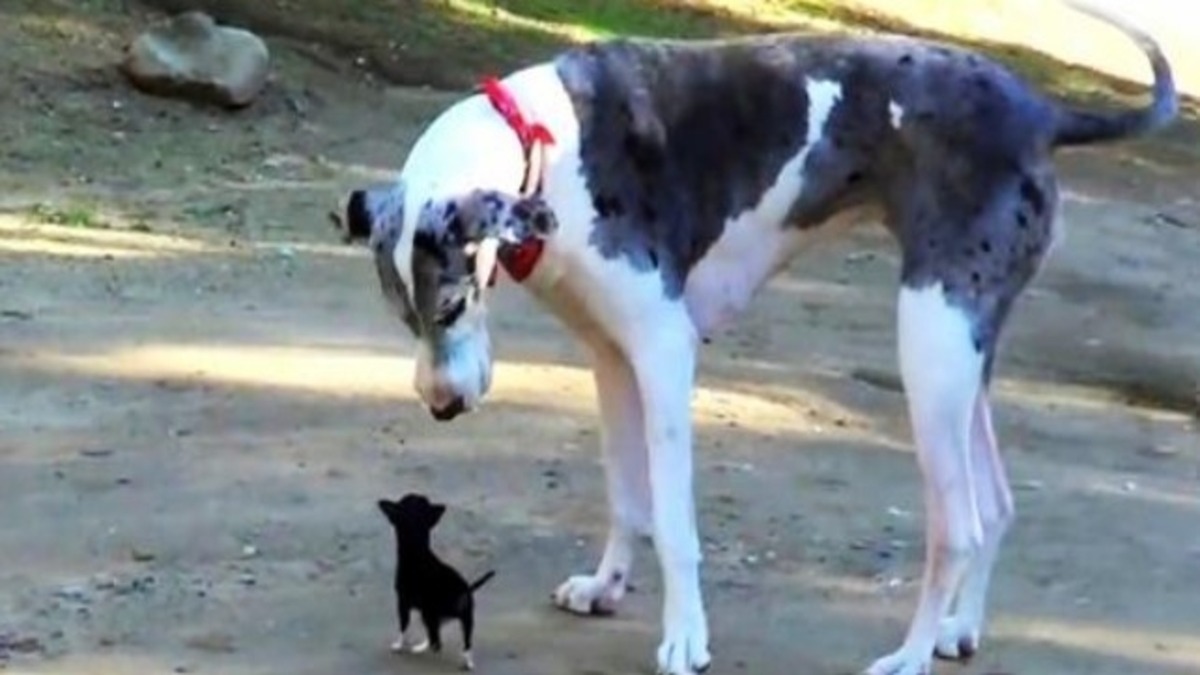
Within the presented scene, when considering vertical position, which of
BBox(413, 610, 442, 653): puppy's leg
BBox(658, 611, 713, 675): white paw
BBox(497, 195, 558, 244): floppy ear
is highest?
BBox(497, 195, 558, 244): floppy ear

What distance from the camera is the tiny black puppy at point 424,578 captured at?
5.95m

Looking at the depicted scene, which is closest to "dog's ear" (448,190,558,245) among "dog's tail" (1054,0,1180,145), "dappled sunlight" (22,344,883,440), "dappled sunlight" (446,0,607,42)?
"dog's tail" (1054,0,1180,145)

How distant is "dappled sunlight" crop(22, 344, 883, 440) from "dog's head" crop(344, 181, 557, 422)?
297 centimetres

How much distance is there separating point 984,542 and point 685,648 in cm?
81

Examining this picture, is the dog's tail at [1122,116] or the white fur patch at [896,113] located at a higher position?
the dog's tail at [1122,116]

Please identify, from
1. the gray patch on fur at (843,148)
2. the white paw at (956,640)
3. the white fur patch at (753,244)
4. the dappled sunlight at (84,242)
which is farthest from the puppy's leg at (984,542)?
the dappled sunlight at (84,242)

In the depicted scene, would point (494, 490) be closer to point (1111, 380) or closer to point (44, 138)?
point (1111, 380)

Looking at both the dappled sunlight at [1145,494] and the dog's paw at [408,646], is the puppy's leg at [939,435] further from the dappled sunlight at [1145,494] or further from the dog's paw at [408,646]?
the dappled sunlight at [1145,494]

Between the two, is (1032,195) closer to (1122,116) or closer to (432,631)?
(1122,116)

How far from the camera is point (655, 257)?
19.7 feet

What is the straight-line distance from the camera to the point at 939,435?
6.12 metres

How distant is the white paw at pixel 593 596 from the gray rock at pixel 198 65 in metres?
7.93

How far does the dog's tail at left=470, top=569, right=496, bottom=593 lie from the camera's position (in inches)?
249

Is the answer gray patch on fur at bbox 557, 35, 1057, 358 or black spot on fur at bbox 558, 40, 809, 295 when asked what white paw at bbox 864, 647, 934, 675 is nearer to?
gray patch on fur at bbox 557, 35, 1057, 358
